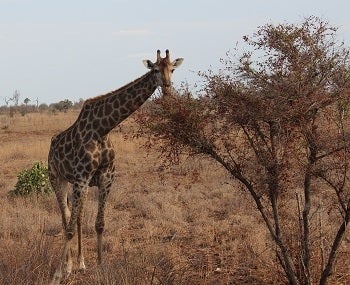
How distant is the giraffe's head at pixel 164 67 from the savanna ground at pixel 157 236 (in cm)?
68

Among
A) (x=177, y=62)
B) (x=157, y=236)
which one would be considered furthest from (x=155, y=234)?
(x=177, y=62)

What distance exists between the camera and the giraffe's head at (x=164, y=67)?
19.0ft

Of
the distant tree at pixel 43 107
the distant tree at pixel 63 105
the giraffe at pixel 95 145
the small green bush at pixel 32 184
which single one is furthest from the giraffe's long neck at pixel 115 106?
the distant tree at pixel 43 107

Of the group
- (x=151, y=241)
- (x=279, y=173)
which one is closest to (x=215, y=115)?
(x=279, y=173)

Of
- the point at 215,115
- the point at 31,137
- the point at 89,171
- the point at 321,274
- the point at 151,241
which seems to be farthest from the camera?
the point at 31,137

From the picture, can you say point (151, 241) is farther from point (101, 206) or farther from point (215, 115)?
point (215, 115)

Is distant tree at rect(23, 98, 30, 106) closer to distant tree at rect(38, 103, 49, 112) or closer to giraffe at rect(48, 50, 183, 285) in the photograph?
distant tree at rect(38, 103, 49, 112)

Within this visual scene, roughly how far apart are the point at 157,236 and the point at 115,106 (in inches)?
101

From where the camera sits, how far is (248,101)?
14.8ft

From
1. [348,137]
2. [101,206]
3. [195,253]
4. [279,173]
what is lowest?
[195,253]

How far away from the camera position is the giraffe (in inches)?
244

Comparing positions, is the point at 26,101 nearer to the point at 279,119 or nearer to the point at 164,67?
the point at 164,67

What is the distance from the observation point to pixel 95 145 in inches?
251

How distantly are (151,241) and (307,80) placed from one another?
13.4ft
